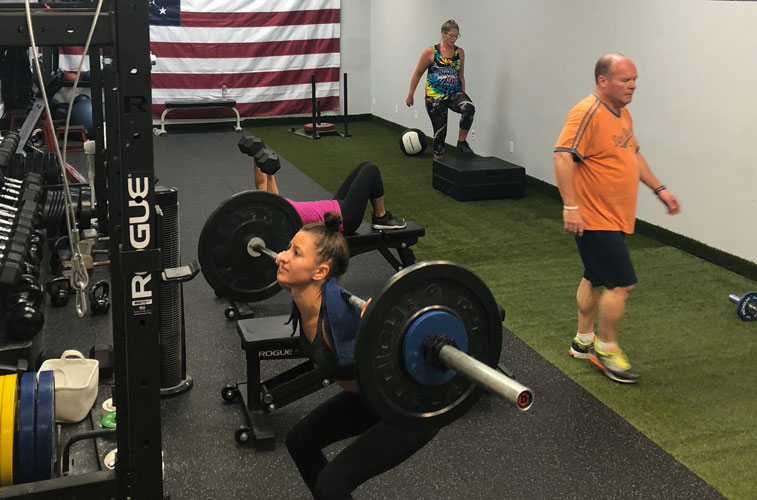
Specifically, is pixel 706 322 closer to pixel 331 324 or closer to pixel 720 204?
pixel 720 204

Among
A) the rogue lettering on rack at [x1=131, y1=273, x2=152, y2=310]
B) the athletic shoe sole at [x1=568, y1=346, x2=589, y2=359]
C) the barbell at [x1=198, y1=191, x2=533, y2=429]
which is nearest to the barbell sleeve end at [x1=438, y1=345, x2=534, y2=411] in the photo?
the barbell at [x1=198, y1=191, x2=533, y2=429]

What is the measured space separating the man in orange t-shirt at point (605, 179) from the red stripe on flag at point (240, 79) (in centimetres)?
769

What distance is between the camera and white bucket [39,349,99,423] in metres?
3.09

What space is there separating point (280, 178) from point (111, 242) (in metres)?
5.47

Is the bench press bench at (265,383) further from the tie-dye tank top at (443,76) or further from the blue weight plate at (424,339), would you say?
the tie-dye tank top at (443,76)

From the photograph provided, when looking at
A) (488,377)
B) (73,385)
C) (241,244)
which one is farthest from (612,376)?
(73,385)

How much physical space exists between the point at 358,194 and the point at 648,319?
1697 millimetres

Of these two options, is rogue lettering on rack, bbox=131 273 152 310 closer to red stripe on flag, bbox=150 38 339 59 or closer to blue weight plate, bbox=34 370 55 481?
blue weight plate, bbox=34 370 55 481

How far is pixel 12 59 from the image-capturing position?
622cm

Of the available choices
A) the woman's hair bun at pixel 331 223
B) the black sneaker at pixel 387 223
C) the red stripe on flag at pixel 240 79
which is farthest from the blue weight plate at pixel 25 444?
the red stripe on flag at pixel 240 79

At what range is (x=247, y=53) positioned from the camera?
34.3 ft

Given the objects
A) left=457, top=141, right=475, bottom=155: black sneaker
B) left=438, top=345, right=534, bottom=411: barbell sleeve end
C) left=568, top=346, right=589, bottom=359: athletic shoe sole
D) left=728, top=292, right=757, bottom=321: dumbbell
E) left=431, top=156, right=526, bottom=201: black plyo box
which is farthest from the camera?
left=457, top=141, right=475, bottom=155: black sneaker

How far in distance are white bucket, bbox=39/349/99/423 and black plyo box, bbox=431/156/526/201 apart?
13.3 ft

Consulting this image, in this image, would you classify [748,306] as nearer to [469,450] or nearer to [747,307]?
[747,307]
